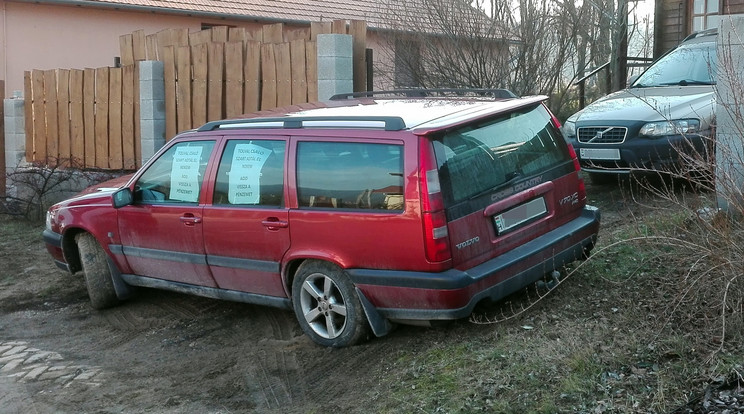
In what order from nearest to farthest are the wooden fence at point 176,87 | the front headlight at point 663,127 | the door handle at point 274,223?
1. the door handle at point 274,223
2. the front headlight at point 663,127
3. the wooden fence at point 176,87

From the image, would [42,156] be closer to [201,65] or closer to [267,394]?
[201,65]

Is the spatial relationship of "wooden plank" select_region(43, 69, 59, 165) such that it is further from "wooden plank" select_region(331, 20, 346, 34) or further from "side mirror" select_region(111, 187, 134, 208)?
"side mirror" select_region(111, 187, 134, 208)

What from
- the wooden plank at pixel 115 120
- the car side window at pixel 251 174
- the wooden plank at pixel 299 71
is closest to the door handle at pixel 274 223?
the car side window at pixel 251 174

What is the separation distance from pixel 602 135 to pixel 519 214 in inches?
153

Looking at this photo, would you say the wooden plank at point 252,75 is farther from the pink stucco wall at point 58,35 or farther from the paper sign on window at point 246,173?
the pink stucco wall at point 58,35

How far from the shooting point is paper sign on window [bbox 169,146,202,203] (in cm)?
694

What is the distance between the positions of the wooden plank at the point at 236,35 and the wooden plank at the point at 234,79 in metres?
0.21

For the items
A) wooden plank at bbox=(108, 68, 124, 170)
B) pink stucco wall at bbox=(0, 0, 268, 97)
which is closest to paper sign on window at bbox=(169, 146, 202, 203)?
wooden plank at bbox=(108, 68, 124, 170)

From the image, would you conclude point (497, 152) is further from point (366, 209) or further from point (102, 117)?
point (102, 117)

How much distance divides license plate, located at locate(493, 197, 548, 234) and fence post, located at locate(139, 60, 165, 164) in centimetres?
691

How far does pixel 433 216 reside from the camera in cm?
546

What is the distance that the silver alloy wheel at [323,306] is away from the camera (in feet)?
19.8

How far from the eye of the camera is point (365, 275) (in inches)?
227

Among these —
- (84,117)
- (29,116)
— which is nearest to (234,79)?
(84,117)
